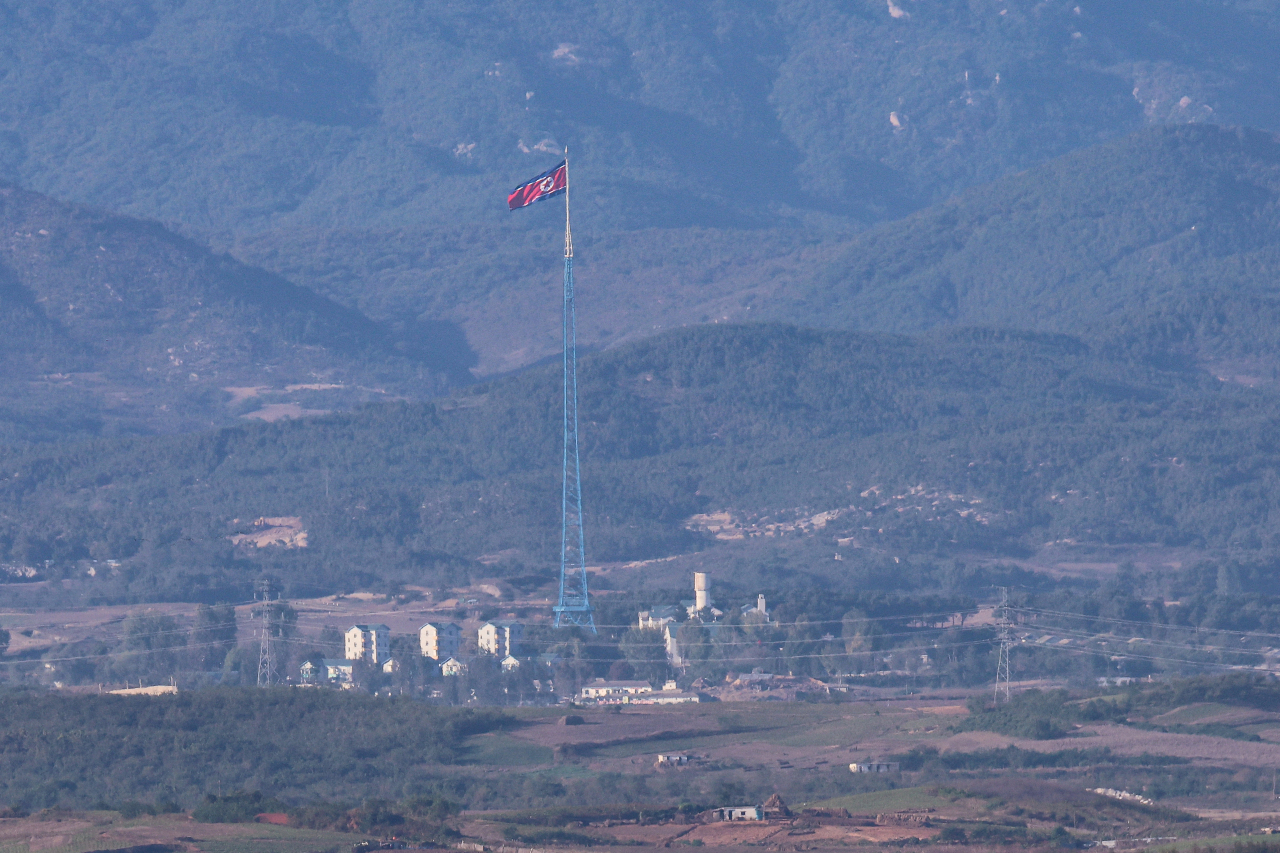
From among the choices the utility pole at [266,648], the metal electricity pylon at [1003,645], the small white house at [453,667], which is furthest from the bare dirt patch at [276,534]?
the metal electricity pylon at [1003,645]

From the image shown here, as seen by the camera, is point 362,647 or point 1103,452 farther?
point 1103,452

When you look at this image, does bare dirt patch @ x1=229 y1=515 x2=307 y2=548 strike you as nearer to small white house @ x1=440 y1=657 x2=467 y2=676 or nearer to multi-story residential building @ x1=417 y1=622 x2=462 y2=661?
multi-story residential building @ x1=417 y1=622 x2=462 y2=661

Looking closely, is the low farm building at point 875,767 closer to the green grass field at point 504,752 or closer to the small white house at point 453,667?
the green grass field at point 504,752

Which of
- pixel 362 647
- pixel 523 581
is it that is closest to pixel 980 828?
pixel 362 647

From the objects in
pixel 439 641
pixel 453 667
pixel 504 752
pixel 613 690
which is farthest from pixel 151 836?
pixel 439 641

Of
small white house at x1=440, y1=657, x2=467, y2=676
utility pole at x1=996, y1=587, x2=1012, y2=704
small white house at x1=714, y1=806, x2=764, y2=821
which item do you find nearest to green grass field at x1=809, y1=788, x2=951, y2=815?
Result: small white house at x1=714, y1=806, x2=764, y2=821

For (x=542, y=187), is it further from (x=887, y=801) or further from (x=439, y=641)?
(x=887, y=801)

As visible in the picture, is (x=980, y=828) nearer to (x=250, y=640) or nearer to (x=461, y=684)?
(x=461, y=684)

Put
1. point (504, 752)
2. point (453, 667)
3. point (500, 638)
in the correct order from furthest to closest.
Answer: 1. point (500, 638)
2. point (453, 667)
3. point (504, 752)
